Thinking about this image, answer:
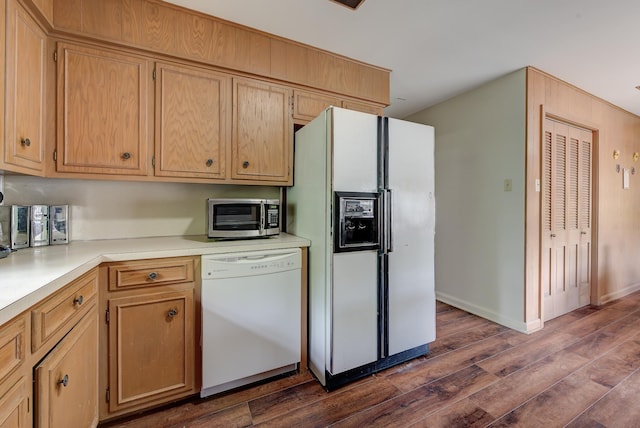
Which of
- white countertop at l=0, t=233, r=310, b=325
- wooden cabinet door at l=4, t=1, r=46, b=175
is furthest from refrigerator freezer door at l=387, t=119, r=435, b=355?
wooden cabinet door at l=4, t=1, r=46, b=175

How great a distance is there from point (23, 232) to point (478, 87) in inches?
153

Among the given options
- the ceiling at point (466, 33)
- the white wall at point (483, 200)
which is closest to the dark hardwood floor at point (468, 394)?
the white wall at point (483, 200)

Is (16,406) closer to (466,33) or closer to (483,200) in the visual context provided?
(466,33)

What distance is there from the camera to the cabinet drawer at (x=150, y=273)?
146 centimetres

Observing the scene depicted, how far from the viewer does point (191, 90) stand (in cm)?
189

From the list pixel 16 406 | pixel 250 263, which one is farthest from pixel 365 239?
pixel 16 406

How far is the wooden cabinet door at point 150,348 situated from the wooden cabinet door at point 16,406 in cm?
62

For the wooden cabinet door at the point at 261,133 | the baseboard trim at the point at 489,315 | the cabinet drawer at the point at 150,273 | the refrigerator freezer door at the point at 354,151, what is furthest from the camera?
the baseboard trim at the point at 489,315

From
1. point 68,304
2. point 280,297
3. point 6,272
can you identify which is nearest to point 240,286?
point 280,297

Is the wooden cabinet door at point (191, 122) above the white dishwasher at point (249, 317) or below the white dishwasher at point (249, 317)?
above

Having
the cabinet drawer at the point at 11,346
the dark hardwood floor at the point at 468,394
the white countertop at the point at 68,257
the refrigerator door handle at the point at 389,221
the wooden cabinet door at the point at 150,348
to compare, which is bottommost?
the dark hardwood floor at the point at 468,394

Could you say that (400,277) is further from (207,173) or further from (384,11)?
(384,11)

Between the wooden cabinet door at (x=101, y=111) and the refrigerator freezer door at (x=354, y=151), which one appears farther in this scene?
the refrigerator freezer door at (x=354, y=151)

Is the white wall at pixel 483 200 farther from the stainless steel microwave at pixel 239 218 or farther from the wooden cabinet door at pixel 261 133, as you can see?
the stainless steel microwave at pixel 239 218
